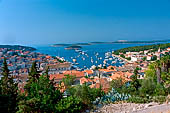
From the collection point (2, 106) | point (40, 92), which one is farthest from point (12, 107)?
point (40, 92)

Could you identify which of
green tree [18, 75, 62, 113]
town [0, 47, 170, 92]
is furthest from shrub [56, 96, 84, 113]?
town [0, 47, 170, 92]

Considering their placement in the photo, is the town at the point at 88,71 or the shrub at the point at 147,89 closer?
the shrub at the point at 147,89

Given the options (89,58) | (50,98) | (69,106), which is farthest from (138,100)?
(89,58)

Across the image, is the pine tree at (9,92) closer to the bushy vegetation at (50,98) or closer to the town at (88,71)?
the bushy vegetation at (50,98)

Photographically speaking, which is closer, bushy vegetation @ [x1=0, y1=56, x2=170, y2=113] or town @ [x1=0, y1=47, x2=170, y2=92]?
bushy vegetation @ [x1=0, y1=56, x2=170, y2=113]

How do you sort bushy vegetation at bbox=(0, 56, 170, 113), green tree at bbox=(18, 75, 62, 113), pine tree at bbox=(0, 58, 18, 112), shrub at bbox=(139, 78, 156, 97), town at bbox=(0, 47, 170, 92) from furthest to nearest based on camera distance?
town at bbox=(0, 47, 170, 92) → shrub at bbox=(139, 78, 156, 97) → pine tree at bbox=(0, 58, 18, 112) → bushy vegetation at bbox=(0, 56, 170, 113) → green tree at bbox=(18, 75, 62, 113)

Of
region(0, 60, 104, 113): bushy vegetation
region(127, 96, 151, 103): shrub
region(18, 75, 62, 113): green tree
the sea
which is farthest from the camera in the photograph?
the sea

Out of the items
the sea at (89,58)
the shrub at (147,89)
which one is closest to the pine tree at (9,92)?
the shrub at (147,89)

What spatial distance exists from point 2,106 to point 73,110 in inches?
94.1

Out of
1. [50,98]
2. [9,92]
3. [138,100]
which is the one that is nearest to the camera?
[50,98]

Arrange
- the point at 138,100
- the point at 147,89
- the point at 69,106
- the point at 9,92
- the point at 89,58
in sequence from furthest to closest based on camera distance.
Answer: the point at 89,58 → the point at 147,89 → the point at 138,100 → the point at 9,92 → the point at 69,106

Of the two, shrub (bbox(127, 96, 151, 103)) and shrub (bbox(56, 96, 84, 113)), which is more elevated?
shrub (bbox(56, 96, 84, 113))

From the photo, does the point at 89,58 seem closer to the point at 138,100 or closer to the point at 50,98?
the point at 138,100

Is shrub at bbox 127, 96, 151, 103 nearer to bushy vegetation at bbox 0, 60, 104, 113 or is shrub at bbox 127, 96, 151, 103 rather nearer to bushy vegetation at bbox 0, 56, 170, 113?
bushy vegetation at bbox 0, 56, 170, 113
